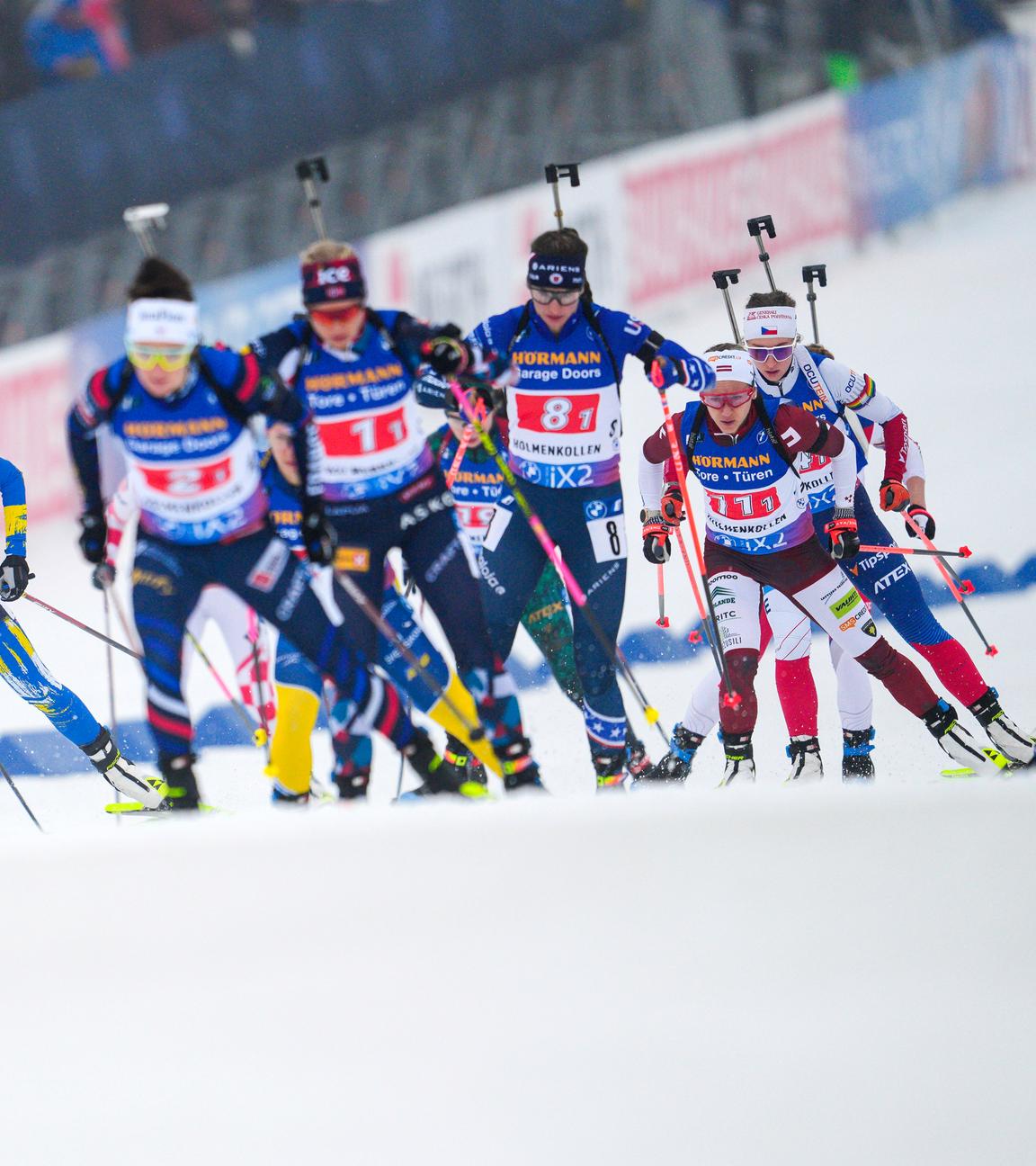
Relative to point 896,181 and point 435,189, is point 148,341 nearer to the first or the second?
point 435,189

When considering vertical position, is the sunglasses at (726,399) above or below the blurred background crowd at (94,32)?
below

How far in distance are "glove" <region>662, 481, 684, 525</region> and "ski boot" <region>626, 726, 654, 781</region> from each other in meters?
0.90

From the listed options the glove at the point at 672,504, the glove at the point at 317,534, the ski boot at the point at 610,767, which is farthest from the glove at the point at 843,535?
the glove at the point at 317,534

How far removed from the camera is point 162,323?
551cm

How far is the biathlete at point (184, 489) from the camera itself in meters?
5.59

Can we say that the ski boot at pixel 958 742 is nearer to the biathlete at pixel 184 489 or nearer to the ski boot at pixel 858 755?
the ski boot at pixel 858 755

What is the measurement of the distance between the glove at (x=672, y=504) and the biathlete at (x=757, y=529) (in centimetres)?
2

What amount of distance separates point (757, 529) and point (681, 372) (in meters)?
0.74

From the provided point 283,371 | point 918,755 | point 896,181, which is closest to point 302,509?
point 283,371

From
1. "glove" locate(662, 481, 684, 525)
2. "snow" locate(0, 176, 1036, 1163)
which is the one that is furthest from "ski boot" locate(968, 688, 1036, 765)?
"snow" locate(0, 176, 1036, 1163)

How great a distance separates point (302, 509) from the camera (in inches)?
229

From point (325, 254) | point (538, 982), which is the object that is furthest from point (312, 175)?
point (538, 982)

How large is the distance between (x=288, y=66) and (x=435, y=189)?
5.00 feet

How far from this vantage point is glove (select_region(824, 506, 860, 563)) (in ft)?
22.5
